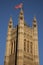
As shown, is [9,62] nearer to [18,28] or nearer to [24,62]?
[24,62]

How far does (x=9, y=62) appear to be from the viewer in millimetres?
53625

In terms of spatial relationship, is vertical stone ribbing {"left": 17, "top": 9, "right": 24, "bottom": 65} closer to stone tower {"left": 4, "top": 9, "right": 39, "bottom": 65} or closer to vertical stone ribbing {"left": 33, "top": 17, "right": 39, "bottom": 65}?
stone tower {"left": 4, "top": 9, "right": 39, "bottom": 65}

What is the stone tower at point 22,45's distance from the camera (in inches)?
2040

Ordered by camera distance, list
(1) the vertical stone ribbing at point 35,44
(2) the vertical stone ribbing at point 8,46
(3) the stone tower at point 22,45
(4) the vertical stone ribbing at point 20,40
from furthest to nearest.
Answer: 1. (2) the vertical stone ribbing at point 8,46
2. (1) the vertical stone ribbing at point 35,44
3. (3) the stone tower at point 22,45
4. (4) the vertical stone ribbing at point 20,40

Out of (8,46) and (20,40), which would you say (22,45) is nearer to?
(20,40)

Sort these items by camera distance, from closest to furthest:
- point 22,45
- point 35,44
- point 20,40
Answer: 1. point 22,45
2. point 20,40
3. point 35,44

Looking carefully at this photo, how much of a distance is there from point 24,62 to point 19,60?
1.25 meters

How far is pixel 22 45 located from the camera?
52.4m

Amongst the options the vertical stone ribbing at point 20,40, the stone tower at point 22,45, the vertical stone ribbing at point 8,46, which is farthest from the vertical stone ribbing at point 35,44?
the vertical stone ribbing at point 8,46

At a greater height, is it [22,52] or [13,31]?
[13,31]

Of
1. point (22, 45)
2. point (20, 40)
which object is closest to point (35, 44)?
point (22, 45)

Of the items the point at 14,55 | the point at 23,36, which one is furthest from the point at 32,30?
the point at 14,55

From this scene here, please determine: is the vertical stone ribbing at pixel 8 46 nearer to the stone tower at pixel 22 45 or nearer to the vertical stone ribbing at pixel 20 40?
the stone tower at pixel 22 45

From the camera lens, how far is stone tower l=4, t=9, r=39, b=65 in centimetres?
5181
